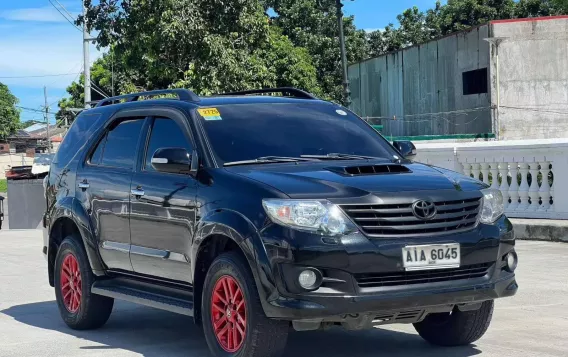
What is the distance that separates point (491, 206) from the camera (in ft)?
21.1

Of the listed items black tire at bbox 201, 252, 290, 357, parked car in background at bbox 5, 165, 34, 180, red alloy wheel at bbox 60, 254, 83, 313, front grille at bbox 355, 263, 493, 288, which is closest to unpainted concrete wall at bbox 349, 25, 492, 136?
parked car in background at bbox 5, 165, 34, 180

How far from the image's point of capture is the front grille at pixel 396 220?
19.2 ft

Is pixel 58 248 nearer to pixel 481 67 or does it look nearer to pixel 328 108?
pixel 328 108

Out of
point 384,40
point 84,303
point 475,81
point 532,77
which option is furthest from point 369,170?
point 384,40

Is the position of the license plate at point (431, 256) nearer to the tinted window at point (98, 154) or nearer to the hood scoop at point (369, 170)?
the hood scoop at point (369, 170)

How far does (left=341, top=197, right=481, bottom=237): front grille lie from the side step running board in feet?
4.80

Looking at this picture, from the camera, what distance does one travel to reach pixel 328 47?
60.2 m

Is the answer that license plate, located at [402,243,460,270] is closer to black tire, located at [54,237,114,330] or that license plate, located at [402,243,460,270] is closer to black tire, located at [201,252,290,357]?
black tire, located at [201,252,290,357]

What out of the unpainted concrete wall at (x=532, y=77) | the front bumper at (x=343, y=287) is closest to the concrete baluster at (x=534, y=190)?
the front bumper at (x=343, y=287)

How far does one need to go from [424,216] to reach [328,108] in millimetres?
2087

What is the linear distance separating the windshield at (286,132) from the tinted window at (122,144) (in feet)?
→ 2.82

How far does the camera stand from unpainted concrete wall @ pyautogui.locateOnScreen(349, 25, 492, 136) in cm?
4625

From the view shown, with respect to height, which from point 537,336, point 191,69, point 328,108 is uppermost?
point 191,69

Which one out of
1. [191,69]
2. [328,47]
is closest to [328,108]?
[191,69]
